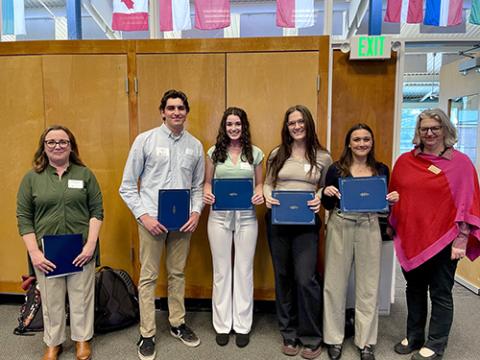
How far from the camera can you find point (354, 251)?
82.4 inches

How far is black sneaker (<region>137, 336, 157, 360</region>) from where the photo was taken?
2.17 metres

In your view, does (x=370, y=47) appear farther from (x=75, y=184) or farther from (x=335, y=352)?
(x=75, y=184)

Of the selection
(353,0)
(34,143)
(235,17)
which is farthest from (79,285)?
(353,0)

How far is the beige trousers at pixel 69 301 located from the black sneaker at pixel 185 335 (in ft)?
1.77

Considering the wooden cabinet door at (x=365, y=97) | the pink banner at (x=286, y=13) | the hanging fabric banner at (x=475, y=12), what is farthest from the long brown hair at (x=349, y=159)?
the hanging fabric banner at (x=475, y=12)

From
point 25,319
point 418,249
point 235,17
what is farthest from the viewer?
point 235,17

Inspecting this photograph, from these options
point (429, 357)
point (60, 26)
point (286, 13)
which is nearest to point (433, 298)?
point (429, 357)

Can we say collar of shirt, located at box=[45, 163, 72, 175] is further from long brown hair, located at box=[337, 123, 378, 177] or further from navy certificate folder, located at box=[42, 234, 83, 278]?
long brown hair, located at box=[337, 123, 378, 177]

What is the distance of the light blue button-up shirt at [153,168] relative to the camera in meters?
2.13

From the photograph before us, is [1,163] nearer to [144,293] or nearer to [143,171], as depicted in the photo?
[143,171]

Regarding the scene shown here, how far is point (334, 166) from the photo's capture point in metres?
2.09

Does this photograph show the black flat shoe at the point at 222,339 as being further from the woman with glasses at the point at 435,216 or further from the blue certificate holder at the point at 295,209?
the woman with glasses at the point at 435,216

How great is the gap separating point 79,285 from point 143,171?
74 cm

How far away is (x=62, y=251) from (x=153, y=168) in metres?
0.67
